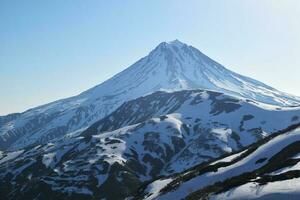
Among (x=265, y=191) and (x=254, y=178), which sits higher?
(x=265, y=191)

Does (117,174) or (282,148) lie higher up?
(282,148)

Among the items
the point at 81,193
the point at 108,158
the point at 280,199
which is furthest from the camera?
the point at 108,158

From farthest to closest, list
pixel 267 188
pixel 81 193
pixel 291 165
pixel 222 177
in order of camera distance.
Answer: pixel 81 193, pixel 222 177, pixel 291 165, pixel 267 188

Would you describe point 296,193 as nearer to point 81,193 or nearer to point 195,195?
point 195,195

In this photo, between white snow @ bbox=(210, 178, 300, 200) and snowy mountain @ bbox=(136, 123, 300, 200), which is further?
snowy mountain @ bbox=(136, 123, 300, 200)

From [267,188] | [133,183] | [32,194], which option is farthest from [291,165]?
[32,194]

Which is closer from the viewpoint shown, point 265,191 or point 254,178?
point 265,191

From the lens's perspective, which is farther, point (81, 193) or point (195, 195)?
point (81, 193)

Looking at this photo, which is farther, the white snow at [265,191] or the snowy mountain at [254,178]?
the snowy mountain at [254,178]
